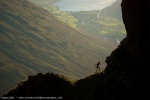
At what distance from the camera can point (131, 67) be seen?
39.7 metres

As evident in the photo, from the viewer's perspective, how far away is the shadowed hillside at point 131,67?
3488cm

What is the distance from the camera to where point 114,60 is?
45344mm

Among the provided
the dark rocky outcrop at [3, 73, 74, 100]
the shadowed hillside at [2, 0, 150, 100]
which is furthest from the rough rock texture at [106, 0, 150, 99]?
the dark rocky outcrop at [3, 73, 74, 100]

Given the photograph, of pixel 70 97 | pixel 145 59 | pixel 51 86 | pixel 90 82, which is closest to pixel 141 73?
pixel 145 59

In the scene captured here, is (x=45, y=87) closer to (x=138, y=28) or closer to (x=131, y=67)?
(x=131, y=67)

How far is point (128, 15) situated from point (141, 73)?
900cm

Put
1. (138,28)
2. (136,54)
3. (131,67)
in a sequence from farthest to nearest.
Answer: (131,67) → (136,54) → (138,28)

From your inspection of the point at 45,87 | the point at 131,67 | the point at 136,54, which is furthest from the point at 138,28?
the point at 45,87

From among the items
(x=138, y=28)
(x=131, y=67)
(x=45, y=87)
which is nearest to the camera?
(x=138, y=28)

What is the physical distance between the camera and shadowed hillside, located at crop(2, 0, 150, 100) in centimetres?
3488

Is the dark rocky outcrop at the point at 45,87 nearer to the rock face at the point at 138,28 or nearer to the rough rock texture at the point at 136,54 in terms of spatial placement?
the rough rock texture at the point at 136,54

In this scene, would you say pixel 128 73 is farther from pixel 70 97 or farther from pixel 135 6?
pixel 70 97

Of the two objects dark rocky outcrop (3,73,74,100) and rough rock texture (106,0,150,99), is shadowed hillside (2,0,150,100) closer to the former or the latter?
rough rock texture (106,0,150,99)

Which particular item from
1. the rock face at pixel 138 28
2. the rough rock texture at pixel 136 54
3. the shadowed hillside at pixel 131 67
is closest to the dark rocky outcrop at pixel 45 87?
the shadowed hillside at pixel 131 67
